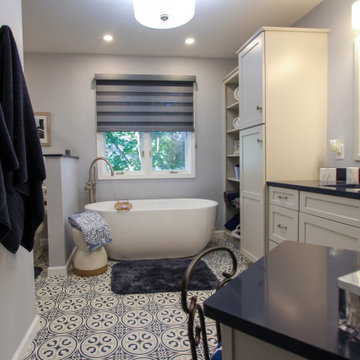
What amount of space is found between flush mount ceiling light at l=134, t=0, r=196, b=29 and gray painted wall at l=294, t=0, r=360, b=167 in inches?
49.7

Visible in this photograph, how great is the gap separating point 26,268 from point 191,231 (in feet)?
5.75

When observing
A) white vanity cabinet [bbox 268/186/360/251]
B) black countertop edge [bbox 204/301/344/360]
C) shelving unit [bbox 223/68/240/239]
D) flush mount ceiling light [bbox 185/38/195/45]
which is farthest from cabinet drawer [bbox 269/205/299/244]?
flush mount ceiling light [bbox 185/38/195/45]

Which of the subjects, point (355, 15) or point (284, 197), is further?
point (284, 197)

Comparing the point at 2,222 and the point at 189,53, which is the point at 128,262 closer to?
the point at 2,222

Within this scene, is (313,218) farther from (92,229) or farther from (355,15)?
(92,229)

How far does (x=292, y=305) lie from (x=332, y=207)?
1426 mm

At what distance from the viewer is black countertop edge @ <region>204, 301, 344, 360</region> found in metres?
0.38

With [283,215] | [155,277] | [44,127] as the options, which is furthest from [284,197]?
[44,127]

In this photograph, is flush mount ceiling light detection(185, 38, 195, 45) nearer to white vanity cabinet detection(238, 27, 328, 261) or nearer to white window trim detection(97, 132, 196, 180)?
white vanity cabinet detection(238, 27, 328, 261)

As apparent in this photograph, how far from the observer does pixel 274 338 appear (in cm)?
42

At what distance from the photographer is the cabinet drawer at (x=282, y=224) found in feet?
6.91

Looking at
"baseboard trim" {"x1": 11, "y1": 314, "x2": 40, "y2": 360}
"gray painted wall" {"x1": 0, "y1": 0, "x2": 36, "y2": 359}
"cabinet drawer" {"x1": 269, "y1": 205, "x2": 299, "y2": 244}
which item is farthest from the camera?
"cabinet drawer" {"x1": 269, "y1": 205, "x2": 299, "y2": 244}

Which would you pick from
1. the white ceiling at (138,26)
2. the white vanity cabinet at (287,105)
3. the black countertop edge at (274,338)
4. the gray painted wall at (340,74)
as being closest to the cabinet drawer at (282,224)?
the white vanity cabinet at (287,105)

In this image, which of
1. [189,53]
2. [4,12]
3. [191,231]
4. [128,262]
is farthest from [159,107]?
[4,12]
